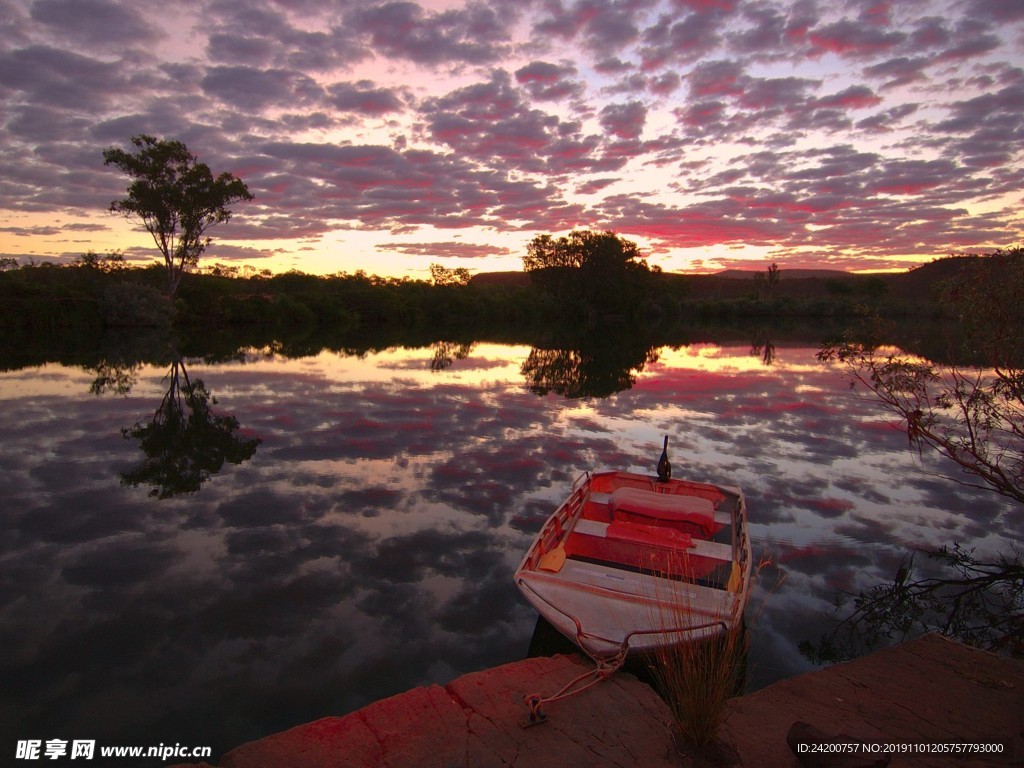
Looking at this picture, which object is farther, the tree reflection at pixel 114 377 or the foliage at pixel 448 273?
the foliage at pixel 448 273

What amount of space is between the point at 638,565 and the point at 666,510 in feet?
4.21

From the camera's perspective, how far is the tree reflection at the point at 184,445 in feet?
38.7

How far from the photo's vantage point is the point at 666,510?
8477 millimetres

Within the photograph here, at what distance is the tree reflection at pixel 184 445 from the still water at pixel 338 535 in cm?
17

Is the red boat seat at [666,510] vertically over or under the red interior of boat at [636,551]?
over

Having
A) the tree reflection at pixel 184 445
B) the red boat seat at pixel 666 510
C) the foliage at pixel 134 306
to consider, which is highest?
the foliage at pixel 134 306

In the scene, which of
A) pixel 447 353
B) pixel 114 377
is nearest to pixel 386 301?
pixel 447 353

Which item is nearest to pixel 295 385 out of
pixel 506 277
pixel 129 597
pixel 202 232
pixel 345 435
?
pixel 345 435

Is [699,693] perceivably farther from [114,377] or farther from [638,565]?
[114,377]

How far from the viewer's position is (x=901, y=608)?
7.53 m

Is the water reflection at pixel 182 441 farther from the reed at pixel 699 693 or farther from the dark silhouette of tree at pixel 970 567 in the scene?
the dark silhouette of tree at pixel 970 567

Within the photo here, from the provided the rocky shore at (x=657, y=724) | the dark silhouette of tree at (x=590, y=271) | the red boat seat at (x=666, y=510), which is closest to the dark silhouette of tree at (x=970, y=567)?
the rocky shore at (x=657, y=724)

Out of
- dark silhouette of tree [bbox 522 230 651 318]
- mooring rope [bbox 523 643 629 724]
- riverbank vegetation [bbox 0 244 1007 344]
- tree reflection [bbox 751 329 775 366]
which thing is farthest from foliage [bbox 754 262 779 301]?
mooring rope [bbox 523 643 629 724]

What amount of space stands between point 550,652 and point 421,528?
3.70 metres
